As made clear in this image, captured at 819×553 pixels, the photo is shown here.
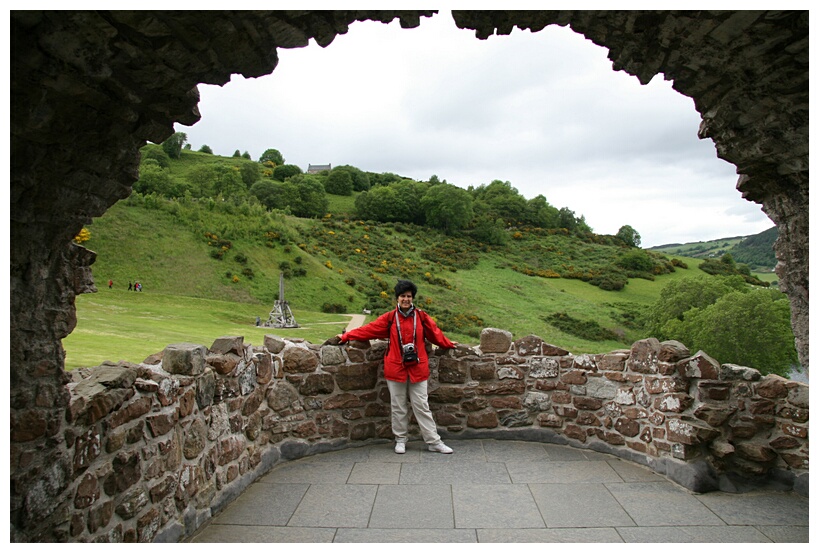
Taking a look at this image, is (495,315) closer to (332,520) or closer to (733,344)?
A: (733,344)

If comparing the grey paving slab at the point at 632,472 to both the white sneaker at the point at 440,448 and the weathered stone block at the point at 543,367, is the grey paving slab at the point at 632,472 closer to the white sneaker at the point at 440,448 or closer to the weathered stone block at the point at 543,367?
the weathered stone block at the point at 543,367

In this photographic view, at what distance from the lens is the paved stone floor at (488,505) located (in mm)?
3996

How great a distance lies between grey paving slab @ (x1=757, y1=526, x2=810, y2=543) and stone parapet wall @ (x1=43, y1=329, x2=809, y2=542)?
0.77 meters

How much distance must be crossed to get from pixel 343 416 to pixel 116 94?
14.1 feet

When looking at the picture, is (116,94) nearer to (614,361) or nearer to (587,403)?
(614,361)

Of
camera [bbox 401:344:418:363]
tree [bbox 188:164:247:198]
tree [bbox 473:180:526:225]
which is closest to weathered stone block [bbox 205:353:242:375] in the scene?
camera [bbox 401:344:418:363]

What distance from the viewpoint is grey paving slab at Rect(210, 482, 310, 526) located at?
4.25 m

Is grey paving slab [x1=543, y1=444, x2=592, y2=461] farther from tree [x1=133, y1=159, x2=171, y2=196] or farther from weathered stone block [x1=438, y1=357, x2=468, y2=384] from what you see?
tree [x1=133, y1=159, x2=171, y2=196]

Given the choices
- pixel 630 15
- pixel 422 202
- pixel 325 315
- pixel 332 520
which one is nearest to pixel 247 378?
pixel 332 520

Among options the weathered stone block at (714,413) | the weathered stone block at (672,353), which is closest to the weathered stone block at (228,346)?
the weathered stone block at (672,353)

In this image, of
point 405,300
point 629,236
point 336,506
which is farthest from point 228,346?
point 629,236

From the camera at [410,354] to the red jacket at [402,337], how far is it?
0.07m

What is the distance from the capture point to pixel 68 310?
3199mm

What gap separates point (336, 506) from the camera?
4500 millimetres
